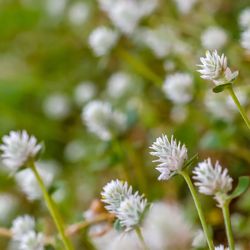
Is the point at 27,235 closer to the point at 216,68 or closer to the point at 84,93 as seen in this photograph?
the point at 216,68

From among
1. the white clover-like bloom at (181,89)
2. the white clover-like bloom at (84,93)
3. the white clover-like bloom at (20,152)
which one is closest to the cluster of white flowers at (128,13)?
the white clover-like bloom at (181,89)

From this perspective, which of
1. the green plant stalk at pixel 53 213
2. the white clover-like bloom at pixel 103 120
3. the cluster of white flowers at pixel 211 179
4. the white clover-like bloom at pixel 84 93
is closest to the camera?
the cluster of white flowers at pixel 211 179

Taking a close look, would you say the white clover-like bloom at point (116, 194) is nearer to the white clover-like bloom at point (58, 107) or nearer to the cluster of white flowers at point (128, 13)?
the cluster of white flowers at point (128, 13)

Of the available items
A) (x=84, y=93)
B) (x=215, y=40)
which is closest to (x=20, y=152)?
(x=215, y=40)

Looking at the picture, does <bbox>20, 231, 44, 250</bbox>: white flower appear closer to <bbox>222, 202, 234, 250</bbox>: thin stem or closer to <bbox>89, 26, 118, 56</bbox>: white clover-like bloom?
<bbox>222, 202, 234, 250</bbox>: thin stem

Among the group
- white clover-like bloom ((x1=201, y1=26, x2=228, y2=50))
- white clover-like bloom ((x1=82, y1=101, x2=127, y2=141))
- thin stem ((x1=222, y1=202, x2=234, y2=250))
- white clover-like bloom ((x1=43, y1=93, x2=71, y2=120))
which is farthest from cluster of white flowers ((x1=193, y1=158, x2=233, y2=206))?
white clover-like bloom ((x1=43, y1=93, x2=71, y2=120))

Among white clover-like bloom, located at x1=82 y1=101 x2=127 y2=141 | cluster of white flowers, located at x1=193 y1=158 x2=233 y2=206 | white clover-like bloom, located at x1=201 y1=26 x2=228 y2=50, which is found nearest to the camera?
cluster of white flowers, located at x1=193 y1=158 x2=233 y2=206
